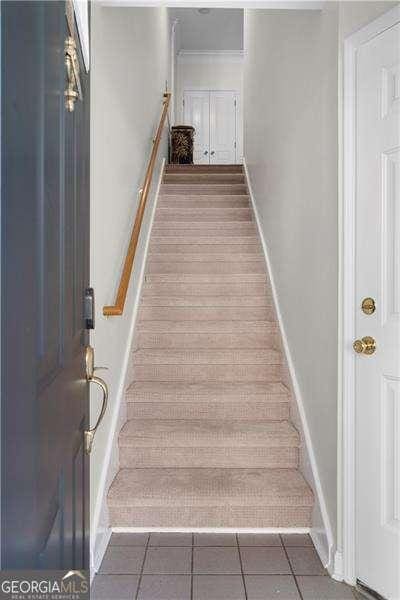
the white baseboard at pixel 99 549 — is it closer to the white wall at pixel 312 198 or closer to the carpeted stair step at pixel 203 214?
the white wall at pixel 312 198

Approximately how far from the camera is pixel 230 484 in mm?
2254

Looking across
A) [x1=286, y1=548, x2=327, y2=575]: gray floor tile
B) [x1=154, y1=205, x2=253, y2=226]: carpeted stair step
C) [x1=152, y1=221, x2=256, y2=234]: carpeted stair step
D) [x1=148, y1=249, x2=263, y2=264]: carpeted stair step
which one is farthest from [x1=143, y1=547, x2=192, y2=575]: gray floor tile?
[x1=154, y1=205, x2=253, y2=226]: carpeted stair step

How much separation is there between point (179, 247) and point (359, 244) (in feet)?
7.88

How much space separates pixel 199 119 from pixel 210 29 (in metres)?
1.38

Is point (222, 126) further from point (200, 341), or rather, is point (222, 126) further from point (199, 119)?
point (200, 341)

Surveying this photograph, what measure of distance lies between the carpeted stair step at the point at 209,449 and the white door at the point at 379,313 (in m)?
0.66

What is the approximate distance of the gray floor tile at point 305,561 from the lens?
6.15ft

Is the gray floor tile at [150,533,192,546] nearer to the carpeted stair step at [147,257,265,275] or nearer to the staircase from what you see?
the staircase

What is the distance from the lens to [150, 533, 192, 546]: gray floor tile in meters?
2.07

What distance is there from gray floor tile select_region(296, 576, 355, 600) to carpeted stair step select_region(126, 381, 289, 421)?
3.02ft

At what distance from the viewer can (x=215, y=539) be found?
2107 millimetres

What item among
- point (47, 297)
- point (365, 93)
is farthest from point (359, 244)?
point (47, 297)

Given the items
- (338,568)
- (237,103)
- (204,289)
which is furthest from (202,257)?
(237,103)

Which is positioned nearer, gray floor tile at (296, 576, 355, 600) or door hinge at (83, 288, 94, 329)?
door hinge at (83, 288, 94, 329)
